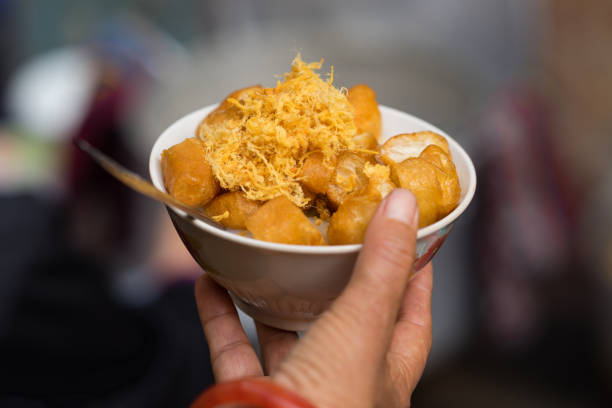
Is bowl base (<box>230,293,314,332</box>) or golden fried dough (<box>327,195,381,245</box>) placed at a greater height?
golden fried dough (<box>327,195,381,245</box>)

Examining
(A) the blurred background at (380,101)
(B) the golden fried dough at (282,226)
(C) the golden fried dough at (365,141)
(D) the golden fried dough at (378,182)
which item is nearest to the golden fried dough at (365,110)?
(C) the golden fried dough at (365,141)

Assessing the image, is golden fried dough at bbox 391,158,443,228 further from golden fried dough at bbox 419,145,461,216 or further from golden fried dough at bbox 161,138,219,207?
golden fried dough at bbox 161,138,219,207

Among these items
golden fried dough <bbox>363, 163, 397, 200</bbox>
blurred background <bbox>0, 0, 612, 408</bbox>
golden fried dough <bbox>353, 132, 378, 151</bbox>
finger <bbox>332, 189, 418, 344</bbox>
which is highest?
golden fried dough <bbox>353, 132, 378, 151</bbox>

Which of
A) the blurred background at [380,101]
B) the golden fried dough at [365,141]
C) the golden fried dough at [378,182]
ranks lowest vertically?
the blurred background at [380,101]

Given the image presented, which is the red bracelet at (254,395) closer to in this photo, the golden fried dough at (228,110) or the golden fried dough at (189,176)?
the golden fried dough at (189,176)

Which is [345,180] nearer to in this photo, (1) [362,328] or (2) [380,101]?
(1) [362,328]

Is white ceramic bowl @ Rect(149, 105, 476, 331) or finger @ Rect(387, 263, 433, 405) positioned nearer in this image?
white ceramic bowl @ Rect(149, 105, 476, 331)

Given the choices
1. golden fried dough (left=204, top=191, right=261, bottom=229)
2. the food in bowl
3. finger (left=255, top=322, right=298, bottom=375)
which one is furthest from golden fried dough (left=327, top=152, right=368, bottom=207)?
finger (left=255, top=322, right=298, bottom=375)

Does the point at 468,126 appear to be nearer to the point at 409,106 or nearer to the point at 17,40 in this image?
the point at 409,106
